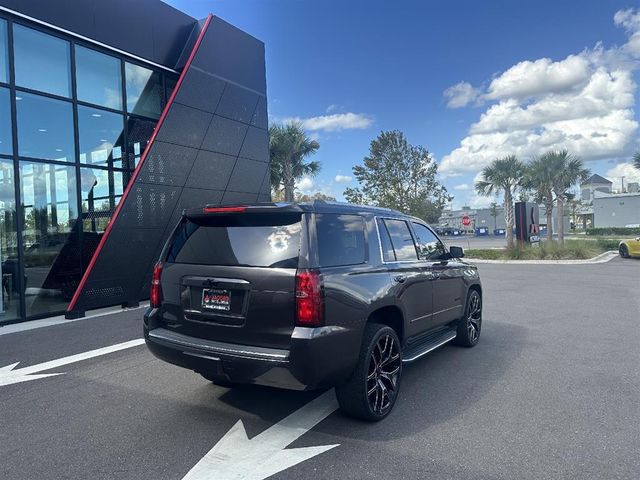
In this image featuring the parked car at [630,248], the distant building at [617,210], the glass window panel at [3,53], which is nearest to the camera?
the glass window panel at [3,53]

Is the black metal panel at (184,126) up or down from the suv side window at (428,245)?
up

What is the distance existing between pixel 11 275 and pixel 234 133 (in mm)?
6585

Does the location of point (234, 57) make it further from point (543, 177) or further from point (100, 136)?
point (543, 177)

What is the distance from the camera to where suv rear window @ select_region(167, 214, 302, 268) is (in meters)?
3.60

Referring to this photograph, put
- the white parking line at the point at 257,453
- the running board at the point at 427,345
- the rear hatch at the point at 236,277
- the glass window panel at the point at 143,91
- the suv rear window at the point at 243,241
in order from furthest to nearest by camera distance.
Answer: the glass window panel at the point at 143,91, the running board at the point at 427,345, the suv rear window at the point at 243,241, the rear hatch at the point at 236,277, the white parking line at the point at 257,453

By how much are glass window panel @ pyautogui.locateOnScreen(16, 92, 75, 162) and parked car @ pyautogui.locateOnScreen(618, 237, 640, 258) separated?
74.8 ft

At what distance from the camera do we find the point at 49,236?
32.6 ft

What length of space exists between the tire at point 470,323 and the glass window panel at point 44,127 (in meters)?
9.05

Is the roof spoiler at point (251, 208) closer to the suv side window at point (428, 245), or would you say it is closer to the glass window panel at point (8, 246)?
the suv side window at point (428, 245)

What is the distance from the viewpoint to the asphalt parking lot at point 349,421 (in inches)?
125

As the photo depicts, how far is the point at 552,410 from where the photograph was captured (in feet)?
13.4

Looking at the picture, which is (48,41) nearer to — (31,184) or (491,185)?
(31,184)

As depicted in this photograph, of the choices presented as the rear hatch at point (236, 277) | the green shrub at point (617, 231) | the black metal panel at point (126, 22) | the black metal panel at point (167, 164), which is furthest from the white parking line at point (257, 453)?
the green shrub at point (617, 231)

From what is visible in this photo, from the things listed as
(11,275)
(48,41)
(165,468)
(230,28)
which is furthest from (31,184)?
(165,468)
